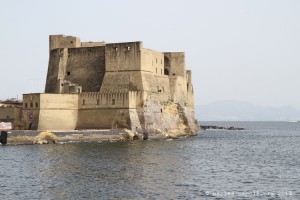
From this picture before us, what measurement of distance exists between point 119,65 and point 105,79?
222 cm

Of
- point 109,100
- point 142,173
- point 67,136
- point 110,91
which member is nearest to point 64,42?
point 110,91

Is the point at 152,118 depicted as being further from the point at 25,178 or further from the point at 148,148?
the point at 25,178

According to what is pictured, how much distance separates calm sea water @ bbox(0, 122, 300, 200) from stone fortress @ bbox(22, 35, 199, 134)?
784cm

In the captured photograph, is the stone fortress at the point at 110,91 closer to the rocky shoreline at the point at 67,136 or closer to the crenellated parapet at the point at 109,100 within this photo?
the crenellated parapet at the point at 109,100

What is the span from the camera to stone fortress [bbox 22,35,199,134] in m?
52.7

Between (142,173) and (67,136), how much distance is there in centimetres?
1886

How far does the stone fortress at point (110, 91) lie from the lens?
173 feet

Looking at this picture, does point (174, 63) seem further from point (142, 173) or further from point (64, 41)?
point (142, 173)

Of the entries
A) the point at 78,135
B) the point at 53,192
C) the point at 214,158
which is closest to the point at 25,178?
the point at 53,192

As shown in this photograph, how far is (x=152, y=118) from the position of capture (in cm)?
5566

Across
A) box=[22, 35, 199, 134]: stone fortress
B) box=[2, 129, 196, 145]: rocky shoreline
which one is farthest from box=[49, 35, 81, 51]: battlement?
box=[2, 129, 196, 145]: rocky shoreline

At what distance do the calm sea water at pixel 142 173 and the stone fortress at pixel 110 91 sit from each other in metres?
7.84

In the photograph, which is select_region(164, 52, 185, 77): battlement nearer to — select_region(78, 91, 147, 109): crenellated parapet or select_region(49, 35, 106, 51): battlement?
select_region(49, 35, 106, 51): battlement

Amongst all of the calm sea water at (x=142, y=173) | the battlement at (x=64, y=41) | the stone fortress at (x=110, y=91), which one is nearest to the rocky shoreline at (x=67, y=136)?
the stone fortress at (x=110, y=91)
